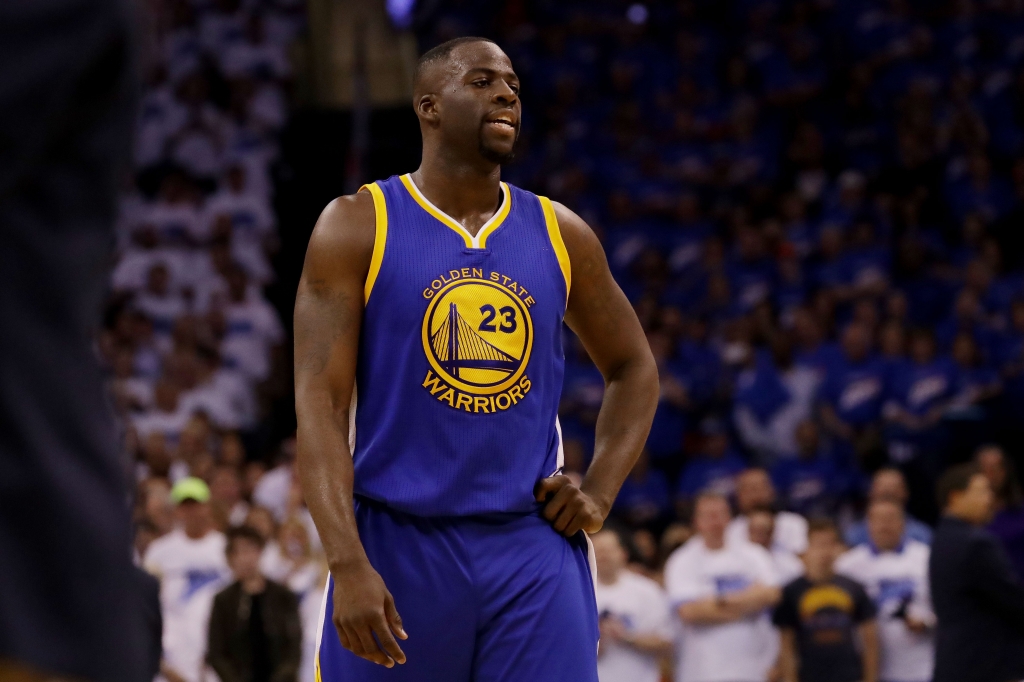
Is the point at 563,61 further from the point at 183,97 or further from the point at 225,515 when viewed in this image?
the point at 225,515

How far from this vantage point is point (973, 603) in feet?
23.2

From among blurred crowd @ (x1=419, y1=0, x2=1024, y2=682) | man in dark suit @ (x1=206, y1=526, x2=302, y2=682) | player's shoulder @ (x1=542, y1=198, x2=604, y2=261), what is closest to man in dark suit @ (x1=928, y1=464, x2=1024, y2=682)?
blurred crowd @ (x1=419, y1=0, x2=1024, y2=682)

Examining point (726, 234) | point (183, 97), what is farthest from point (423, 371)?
point (183, 97)

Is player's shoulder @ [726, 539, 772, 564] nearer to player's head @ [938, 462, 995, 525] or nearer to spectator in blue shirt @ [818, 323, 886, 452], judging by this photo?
player's head @ [938, 462, 995, 525]

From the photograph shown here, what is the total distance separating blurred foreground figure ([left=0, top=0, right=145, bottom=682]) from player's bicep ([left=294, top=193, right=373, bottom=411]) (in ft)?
6.64

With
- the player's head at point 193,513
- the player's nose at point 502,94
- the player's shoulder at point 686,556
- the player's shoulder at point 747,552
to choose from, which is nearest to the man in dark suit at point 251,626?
the player's head at point 193,513

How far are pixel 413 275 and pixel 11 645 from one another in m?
2.27

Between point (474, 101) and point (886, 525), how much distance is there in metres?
5.61

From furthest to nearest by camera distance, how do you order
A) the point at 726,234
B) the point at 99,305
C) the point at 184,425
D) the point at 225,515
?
1. the point at 726,234
2. the point at 184,425
3. the point at 225,515
4. the point at 99,305

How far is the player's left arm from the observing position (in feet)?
12.3

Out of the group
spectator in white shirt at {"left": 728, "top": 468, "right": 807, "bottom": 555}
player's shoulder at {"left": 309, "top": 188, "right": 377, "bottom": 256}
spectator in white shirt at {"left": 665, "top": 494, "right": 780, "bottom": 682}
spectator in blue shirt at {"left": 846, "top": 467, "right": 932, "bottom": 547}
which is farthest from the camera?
spectator in white shirt at {"left": 728, "top": 468, "right": 807, "bottom": 555}

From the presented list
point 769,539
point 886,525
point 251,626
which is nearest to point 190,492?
point 251,626

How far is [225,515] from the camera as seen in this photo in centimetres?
997

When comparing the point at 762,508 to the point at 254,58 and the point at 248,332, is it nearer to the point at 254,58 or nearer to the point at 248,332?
the point at 248,332
